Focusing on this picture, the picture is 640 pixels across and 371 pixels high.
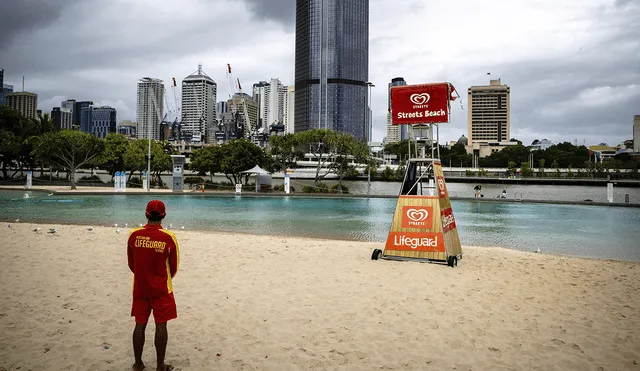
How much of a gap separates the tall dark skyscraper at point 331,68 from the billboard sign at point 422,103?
585 feet

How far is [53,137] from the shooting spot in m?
44.8

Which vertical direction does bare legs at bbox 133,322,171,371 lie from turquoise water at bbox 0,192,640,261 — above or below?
above

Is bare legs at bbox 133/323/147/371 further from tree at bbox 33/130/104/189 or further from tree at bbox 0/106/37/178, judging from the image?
tree at bbox 0/106/37/178

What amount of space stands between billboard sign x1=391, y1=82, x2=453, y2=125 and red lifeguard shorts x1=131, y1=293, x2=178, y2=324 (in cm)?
691

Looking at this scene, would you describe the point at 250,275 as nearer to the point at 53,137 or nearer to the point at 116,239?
the point at 116,239

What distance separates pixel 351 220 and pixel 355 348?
52.6 ft

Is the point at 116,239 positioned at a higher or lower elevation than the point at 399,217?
lower

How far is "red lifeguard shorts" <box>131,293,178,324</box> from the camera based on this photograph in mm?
3711

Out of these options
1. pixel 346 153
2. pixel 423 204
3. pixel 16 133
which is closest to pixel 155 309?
pixel 423 204

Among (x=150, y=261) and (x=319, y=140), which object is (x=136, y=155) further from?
(x=150, y=261)

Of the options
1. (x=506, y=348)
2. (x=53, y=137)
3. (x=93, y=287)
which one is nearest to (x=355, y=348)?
(x=506, y=348)

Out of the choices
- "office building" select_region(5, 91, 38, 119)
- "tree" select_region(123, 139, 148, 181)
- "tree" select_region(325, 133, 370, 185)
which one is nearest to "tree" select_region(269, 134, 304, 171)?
"tree" select_region(325, 133, 370, 185)

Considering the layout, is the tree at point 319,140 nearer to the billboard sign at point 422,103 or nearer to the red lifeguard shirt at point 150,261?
the billboard sign at point 422,103

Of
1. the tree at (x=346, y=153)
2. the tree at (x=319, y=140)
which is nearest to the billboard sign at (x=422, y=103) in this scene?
the tree at (x=346, y=153)
